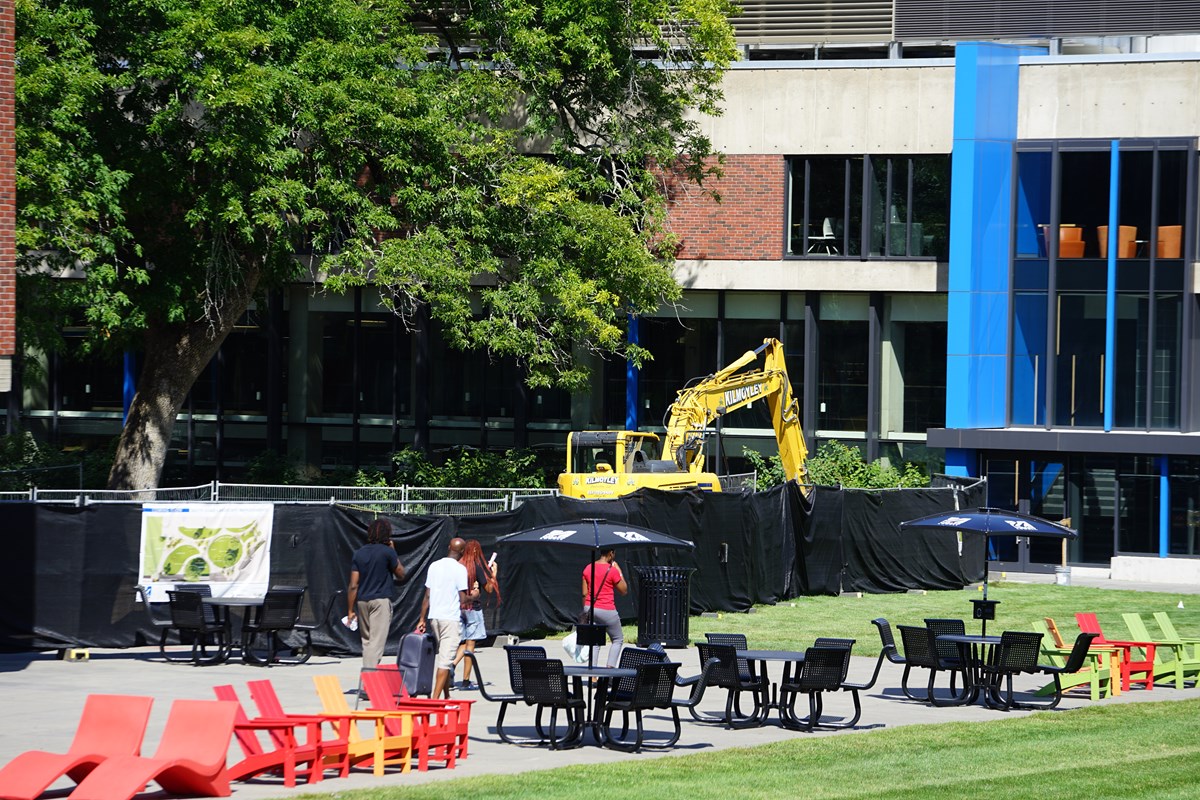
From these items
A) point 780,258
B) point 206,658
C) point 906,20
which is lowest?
point 206,658

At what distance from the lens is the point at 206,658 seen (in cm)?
2097

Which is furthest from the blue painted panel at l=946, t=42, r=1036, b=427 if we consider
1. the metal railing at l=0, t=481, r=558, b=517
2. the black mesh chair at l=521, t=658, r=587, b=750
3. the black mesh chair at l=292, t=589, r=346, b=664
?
the black mesh chair at l=521, t=658, r=587, b=750

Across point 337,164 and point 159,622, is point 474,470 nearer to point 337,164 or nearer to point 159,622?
point 337,164

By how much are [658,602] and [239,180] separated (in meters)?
12.2

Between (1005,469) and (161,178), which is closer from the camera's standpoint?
(161,178)

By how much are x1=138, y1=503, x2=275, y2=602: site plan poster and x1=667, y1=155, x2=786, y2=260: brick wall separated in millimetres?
20857

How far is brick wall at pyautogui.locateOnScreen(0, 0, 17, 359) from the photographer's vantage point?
19203 millimetres

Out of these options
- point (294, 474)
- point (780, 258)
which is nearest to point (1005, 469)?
point (780, 258)

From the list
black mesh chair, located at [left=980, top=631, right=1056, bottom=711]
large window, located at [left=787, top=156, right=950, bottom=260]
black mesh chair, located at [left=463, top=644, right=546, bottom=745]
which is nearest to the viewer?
black mesh chair, located at [left=463, top=644, right=546, bottom=745]

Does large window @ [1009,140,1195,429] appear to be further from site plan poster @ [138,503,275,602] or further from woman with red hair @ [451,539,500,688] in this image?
woman with red hair @ [451,539,500,688]

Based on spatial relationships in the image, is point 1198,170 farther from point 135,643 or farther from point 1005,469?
point 135,643

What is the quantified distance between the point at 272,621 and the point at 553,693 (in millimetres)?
6556

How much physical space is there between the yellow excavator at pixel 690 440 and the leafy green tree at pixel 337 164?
Result: 9.04ft

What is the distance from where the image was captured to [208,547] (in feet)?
70.6
